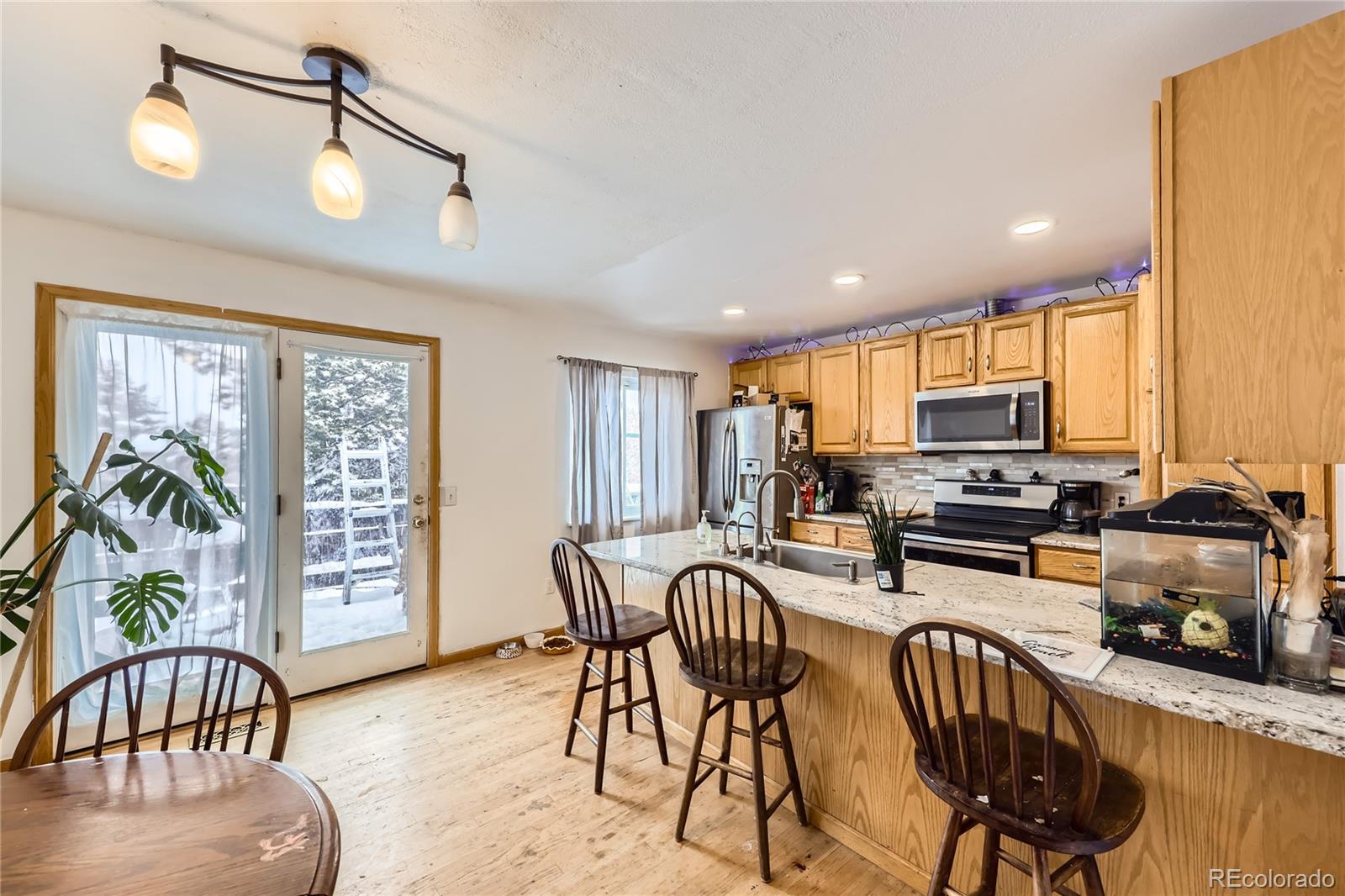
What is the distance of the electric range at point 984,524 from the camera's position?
309 centimetres

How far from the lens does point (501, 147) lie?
65.4 inches

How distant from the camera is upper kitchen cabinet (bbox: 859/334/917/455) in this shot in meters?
3.89

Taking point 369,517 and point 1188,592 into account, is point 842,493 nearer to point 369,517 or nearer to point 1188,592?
point 1188,592

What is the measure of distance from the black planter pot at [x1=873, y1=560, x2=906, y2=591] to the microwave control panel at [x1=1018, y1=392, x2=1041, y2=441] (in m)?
2.04

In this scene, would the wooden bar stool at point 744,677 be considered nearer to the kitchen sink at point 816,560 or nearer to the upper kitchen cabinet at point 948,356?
the kitchen sink at point 816,560

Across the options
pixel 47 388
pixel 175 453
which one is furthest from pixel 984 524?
pixel 47 388

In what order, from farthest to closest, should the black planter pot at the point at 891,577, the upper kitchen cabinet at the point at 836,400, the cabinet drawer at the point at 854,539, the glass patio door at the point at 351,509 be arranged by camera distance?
the upper kitchen cabinet at the point at 836,400 < the cabinet drawer at the point at 854,539 < the glass patio door at the point at 351,509 < the black planter pot at the point at 891,577

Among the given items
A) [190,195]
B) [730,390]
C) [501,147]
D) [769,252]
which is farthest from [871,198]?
[730,390]

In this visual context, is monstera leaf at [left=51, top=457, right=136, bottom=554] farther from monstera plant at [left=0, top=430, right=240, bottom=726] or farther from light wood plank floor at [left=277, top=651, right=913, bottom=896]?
light wood plank floor at [left=277, top=651, right=913, bottom=896]

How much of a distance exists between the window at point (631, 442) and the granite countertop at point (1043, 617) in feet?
5.53

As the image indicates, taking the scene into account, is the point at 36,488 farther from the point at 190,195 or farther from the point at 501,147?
the point at 501,147

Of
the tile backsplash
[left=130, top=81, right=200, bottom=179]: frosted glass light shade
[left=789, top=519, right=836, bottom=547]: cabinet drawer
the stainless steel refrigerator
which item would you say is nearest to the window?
the stainless steel refrigerator

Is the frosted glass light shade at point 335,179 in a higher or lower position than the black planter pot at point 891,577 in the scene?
higher

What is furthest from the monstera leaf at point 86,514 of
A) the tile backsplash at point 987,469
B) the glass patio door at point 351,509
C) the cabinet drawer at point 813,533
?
the tile backsplash at point 987,469
